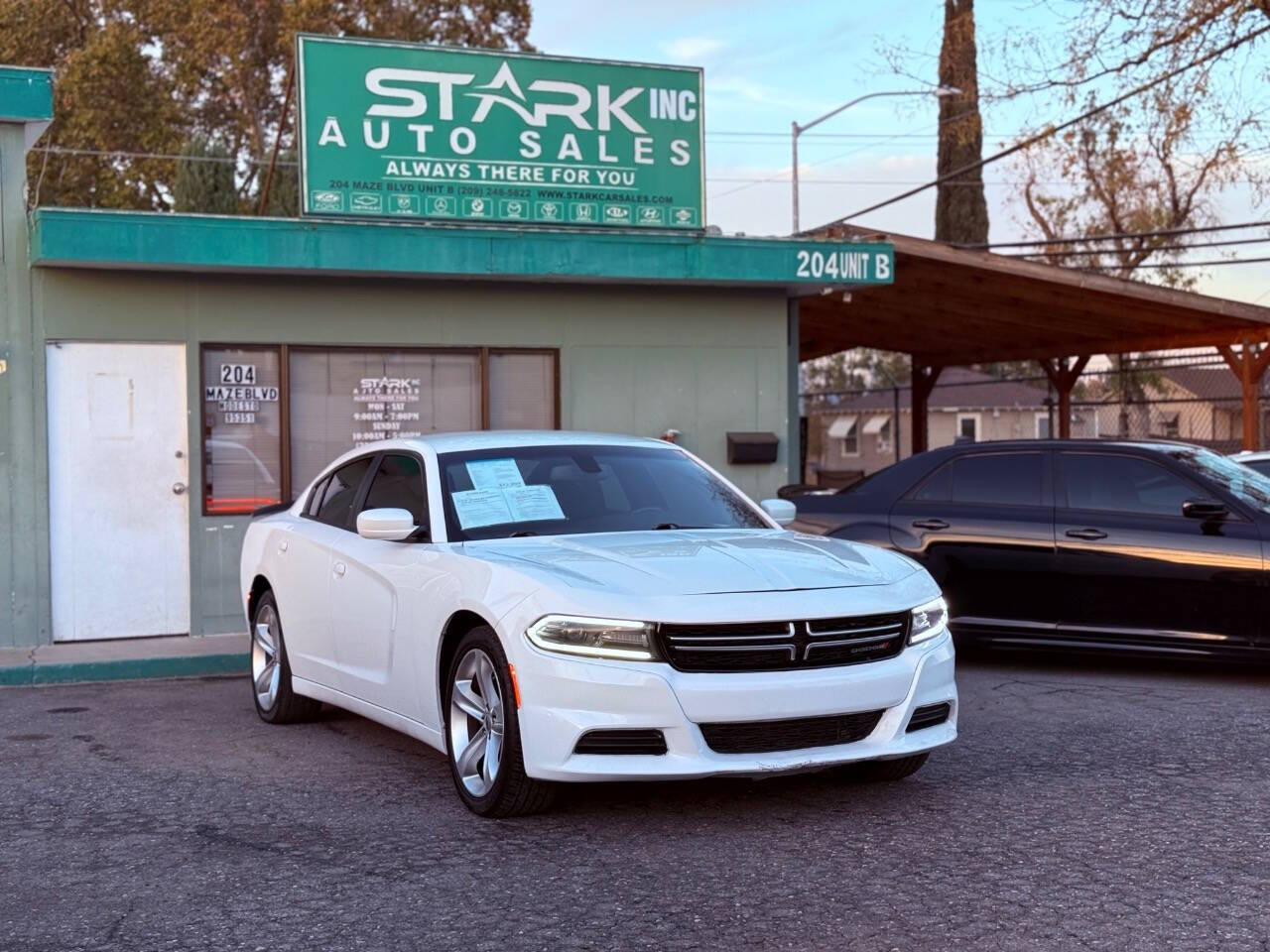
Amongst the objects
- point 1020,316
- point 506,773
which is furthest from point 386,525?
point 1020,316

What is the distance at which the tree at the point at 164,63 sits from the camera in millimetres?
37938

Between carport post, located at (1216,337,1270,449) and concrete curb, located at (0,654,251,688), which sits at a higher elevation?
carport post, located at (1216,337,1270,449)

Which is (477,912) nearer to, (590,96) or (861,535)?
(861,535)

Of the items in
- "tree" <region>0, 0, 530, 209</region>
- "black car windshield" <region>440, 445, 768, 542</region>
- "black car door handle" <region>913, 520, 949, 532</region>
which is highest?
"tree" <region>0, 0, 530, 209</region>

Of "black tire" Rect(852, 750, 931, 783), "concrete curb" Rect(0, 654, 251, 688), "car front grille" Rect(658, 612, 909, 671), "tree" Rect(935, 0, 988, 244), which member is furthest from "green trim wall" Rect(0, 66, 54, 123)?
"tree" Rect(935, 0, 988, 244)

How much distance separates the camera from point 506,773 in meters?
5.86

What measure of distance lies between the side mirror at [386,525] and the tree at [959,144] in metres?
21.1

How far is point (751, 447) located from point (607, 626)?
799 cm

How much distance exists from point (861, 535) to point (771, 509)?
122 inches

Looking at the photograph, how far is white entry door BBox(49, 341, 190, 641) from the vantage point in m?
11.7

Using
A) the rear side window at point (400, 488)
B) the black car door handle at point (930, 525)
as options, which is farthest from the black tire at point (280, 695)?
the black car door handle at point (930, 525)

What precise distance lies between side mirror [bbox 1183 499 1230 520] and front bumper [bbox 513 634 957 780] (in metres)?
4.23

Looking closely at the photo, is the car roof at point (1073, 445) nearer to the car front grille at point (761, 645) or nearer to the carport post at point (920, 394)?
the car front grille at point (761, 645)

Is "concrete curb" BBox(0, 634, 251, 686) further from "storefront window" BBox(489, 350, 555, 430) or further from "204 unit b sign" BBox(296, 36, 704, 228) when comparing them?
"204 unit b sign" BBox(296, 36, 704, 228)
